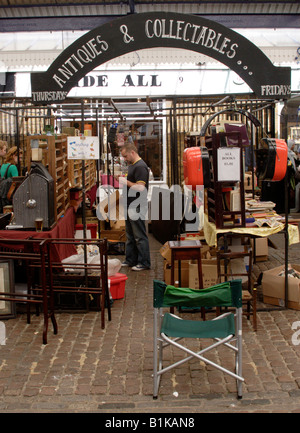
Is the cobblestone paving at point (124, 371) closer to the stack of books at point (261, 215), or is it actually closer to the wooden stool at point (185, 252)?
the wooden stool at point (185, 252)

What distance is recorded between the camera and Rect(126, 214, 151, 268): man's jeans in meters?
8.20

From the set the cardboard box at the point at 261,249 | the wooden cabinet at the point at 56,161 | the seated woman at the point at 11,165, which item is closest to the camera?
the wooden cabinet at the point at 56,161

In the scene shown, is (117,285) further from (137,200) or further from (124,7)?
(124,7)

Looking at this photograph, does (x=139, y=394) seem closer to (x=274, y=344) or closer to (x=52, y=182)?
(x=274, y=344)

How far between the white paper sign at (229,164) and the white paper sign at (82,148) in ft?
5.53

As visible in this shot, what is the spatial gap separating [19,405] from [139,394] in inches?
37.9

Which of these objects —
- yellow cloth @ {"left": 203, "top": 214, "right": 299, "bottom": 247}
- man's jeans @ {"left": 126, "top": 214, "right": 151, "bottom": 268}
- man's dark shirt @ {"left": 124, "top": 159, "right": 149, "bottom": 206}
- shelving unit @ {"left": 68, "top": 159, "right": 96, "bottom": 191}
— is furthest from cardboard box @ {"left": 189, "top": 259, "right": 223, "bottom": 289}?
shelving unit @ {"left": 68, "top": 159, "right": 96, "bottom": 191}

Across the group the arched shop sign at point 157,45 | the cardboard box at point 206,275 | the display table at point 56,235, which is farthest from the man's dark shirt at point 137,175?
the arched shop sign at point 157,45

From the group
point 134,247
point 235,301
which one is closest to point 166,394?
point 235,301

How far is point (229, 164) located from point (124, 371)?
2554mm

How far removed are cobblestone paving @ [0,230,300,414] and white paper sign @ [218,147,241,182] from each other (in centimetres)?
167

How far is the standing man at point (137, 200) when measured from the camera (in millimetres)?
8062

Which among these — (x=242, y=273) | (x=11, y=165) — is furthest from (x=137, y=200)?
(x=11, y=165)

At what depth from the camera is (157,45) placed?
232 inches
